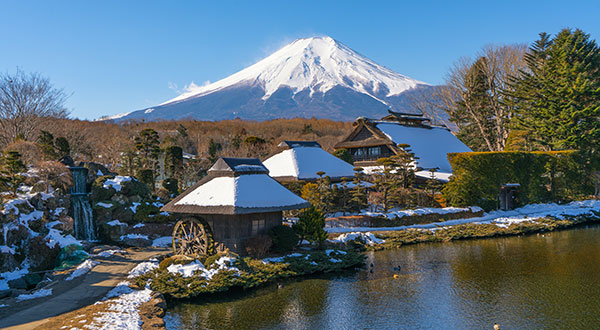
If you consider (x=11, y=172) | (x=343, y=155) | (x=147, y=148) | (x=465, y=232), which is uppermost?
(x=147, y=148)

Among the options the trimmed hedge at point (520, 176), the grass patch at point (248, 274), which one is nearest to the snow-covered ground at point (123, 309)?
the grass patch at point (248, 274)

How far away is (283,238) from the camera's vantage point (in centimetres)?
2000

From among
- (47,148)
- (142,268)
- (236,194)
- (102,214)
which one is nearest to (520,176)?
(236,194)

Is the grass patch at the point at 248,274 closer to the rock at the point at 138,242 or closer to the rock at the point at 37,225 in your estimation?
the rock at the point at 138,242

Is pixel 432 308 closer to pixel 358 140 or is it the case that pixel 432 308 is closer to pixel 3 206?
pixel 3 206

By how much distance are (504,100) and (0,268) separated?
174 ft

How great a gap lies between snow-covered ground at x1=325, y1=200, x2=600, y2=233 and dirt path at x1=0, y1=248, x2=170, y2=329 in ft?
46.1

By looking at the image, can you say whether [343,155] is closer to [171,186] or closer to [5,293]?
[171,186]

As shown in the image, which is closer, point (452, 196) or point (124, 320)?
point (124, 320)

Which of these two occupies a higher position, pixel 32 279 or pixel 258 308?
pixel 32 279

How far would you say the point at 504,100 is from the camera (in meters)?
51.2

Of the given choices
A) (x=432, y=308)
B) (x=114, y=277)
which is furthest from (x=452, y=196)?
(x=114, y=277)

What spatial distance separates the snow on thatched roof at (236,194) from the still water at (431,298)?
3897mm

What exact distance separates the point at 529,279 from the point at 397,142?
1061 inches
